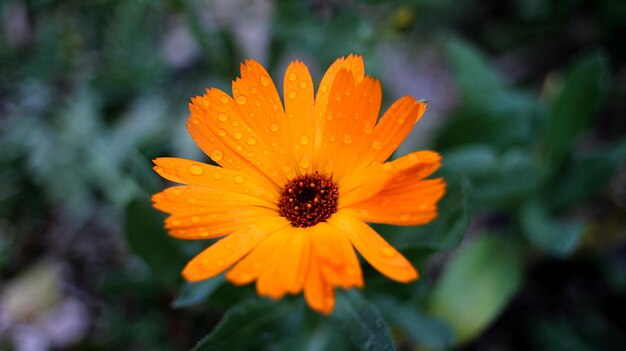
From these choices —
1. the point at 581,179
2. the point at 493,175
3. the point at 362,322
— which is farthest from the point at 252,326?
the point at 581,179

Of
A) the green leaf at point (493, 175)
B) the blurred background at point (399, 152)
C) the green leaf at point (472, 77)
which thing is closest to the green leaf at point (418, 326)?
the blurred background at point (399, 152)

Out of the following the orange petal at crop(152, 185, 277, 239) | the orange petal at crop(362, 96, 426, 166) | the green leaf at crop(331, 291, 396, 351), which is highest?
the orange petal at crop(152, 185, 277, 239)

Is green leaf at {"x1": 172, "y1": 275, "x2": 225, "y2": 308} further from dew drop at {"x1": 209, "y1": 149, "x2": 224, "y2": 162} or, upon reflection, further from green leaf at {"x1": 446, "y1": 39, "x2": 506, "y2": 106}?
green leaf at {"x1": 446, "y1": 39, "x2": 506, "y2": 106}

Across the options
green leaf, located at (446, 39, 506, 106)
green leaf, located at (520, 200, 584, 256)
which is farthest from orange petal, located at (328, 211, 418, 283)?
green leaf, located at (446, 39, 506, 106)

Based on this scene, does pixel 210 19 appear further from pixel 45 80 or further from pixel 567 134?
pixel 567 134

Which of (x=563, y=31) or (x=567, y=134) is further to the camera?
(x=563, y=31)

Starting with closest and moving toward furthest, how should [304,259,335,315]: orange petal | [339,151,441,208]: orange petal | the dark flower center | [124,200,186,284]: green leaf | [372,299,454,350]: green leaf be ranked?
[304,259,335,315]: orange petal, [339,151,441,208]: orange petal, the dark flower center, [124,200,186,284]: green leaf, [372,299,454,350]: green leaf

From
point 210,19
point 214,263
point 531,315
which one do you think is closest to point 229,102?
point 214,263

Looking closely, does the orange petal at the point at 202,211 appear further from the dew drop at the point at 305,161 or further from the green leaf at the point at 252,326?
the green leaf at the point at 252,326
